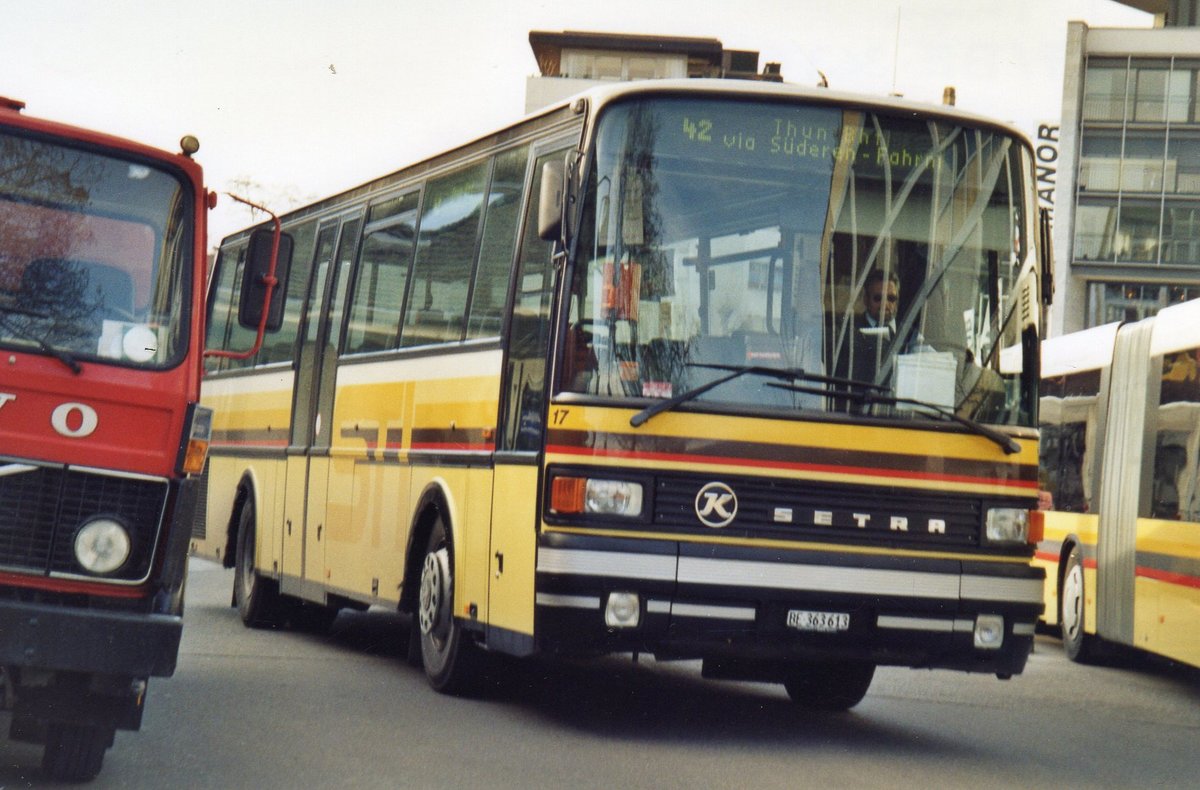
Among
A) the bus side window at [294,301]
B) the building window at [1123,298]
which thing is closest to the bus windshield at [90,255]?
the bus side window at [294,301]

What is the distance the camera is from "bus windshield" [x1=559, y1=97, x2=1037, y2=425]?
32.1 feet

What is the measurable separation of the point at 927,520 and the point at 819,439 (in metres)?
0.73

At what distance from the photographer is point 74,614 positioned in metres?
7.08

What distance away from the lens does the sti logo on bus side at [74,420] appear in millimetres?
7332

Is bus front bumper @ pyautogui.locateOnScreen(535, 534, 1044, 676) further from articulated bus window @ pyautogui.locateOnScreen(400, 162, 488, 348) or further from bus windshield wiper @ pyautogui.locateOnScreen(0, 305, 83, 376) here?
bus windshield wiper @ pyautogui.locateOnScreen(0, 305, 83, 376)

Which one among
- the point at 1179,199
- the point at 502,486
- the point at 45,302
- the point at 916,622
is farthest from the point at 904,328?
the point at 1179,199

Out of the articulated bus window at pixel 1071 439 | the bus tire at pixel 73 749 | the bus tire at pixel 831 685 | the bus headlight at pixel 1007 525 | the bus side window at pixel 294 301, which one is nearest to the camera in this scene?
the bus tire at pixel 73 749

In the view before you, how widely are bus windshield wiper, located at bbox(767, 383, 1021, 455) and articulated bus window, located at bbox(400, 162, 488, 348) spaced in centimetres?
272

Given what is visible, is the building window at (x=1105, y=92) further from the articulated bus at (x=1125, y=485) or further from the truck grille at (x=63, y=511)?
the truck grille at (x=63, y=511)

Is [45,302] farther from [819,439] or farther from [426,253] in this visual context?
[426,253]

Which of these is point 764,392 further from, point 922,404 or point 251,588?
point 251,588

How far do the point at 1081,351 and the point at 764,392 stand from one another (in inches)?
355

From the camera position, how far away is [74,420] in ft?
24.2

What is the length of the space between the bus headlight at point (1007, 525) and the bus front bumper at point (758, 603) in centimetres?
19
